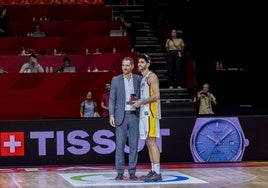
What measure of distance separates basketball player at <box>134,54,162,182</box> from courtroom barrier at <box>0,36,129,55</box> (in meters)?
10.0

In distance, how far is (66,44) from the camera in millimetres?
22359

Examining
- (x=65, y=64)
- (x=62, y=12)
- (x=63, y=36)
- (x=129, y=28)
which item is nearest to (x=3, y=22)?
(x=63, y=36)

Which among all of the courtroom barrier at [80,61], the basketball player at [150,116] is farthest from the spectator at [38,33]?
the basketball player at [150,116]

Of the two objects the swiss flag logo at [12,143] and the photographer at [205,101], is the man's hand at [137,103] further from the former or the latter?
the photographer at [205,101]

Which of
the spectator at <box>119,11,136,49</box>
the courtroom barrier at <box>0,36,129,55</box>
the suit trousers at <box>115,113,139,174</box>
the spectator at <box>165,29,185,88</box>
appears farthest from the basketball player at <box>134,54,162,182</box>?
the spectator at <box>119,11,136,49</box>

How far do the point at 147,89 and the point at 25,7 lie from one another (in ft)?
44.9

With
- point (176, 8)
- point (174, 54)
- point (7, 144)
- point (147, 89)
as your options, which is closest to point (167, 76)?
point (174, 54)

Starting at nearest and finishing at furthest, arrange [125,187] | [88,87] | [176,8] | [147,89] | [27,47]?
[125,187] < [147,89] < [88,87] < [27,47] < [176,8]

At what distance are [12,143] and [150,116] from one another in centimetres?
449

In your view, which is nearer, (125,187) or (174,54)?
(125,187)

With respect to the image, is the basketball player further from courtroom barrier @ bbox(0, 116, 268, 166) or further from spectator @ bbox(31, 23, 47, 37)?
spectator @ bbox(31, 23, 47, 37)

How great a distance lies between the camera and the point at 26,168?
1518 cm

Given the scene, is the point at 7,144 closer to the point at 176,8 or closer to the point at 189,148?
the point at 189,148

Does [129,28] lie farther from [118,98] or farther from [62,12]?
[118,98]
